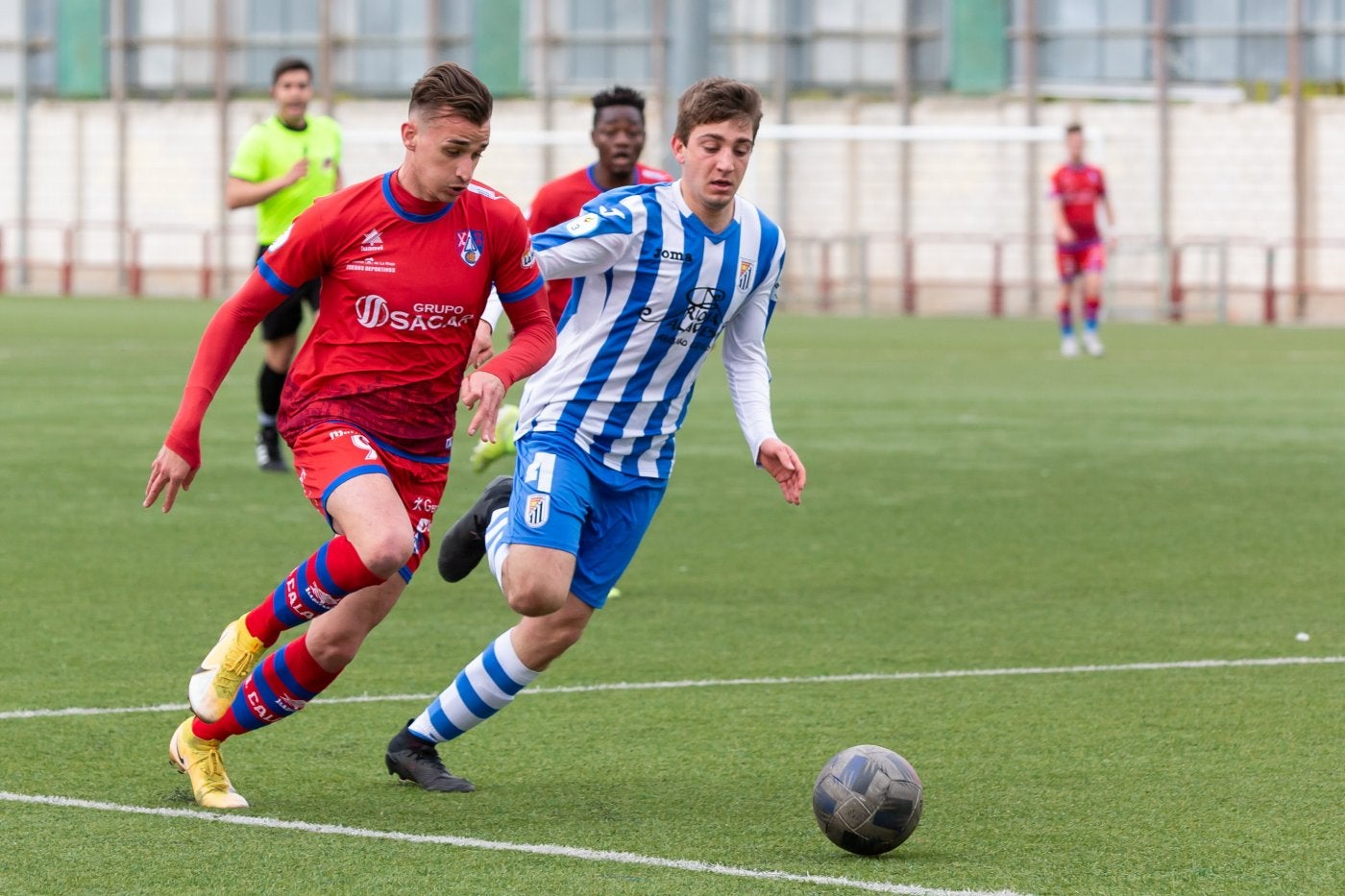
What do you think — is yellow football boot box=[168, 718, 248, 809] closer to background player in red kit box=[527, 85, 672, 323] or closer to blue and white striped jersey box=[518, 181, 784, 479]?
blue and white striped jersey box=[518, 181, 784, 479]

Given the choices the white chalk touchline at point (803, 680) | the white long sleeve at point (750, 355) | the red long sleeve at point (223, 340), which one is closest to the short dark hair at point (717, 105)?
the white long sleeve at point (750, 355)

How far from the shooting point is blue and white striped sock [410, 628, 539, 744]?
5.61 m

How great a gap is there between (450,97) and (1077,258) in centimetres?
2018

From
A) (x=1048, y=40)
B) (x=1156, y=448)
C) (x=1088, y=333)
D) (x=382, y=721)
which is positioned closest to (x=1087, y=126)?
(x=1048, y=40)

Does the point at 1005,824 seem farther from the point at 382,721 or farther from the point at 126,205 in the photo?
the point at 126,205

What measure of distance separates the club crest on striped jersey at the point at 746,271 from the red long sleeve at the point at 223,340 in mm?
1218

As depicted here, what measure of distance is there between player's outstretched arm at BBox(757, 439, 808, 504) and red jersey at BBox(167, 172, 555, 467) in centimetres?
66

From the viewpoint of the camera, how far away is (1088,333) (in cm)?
2394

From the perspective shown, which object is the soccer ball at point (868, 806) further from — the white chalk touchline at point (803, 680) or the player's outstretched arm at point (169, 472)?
the white chalk touchline at point (803, 680)

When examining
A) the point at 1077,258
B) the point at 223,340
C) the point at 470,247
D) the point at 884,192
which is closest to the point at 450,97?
the point at 470,247

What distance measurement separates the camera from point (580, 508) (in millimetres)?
5652

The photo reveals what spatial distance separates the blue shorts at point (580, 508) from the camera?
5.59 meters

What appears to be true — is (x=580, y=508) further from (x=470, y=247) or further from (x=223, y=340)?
(x=223, y=340)

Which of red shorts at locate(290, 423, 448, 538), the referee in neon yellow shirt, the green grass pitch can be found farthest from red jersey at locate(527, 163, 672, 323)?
red shorts at locate(290, 423, 448, 538)
